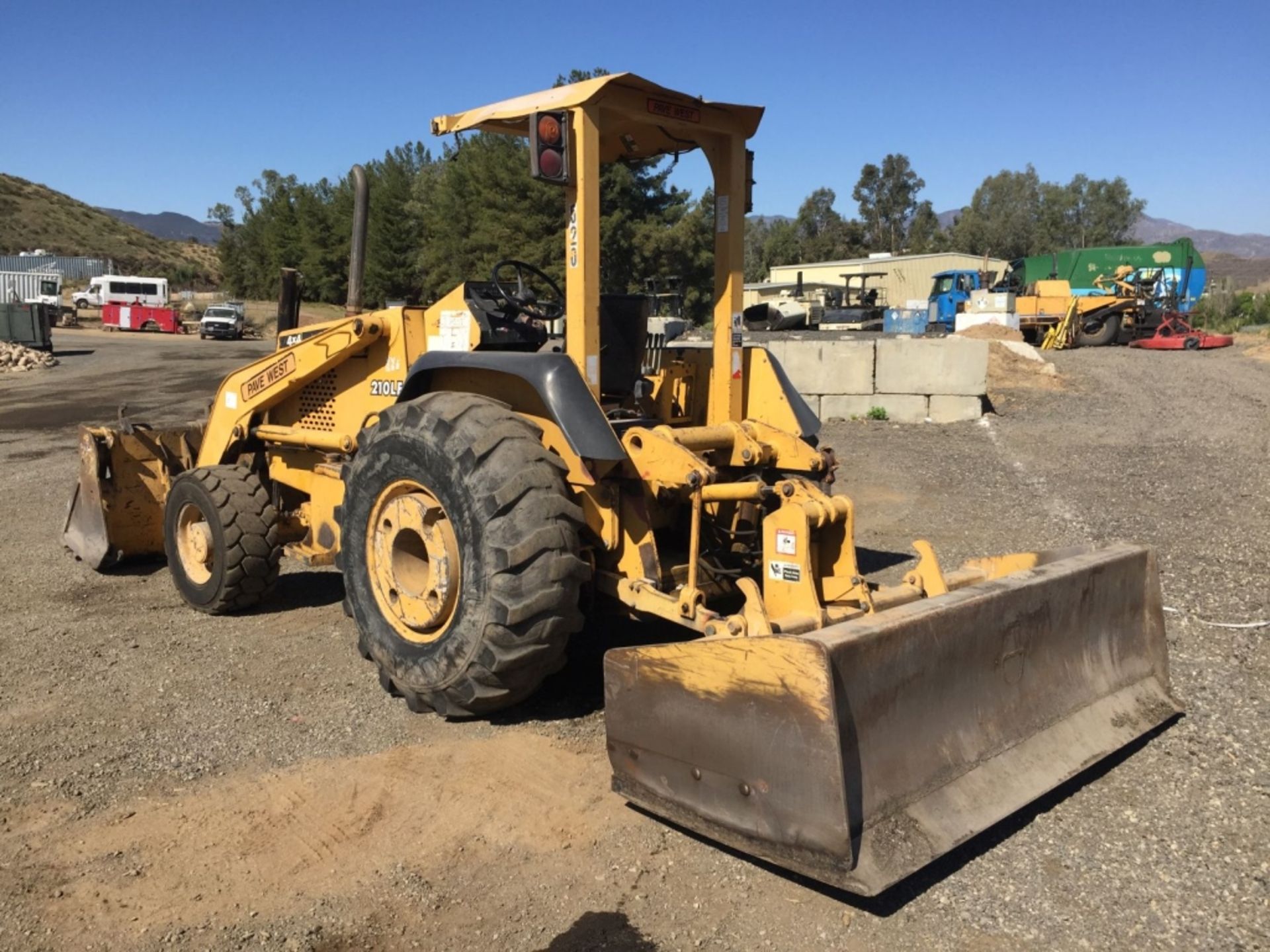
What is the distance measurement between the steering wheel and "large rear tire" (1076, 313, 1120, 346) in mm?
25691

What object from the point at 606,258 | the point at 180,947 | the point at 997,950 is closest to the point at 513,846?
the point at 180,947

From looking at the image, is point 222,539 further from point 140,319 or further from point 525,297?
point 140,319

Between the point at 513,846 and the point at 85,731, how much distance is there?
7.64 feet

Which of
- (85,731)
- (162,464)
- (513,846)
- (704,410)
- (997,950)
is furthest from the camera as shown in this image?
(162,464)

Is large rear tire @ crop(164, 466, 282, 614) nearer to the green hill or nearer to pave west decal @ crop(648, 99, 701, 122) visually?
pave west decal @ crop(648, 99, 701, 122)

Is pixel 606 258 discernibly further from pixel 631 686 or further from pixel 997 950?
pixel 997 950

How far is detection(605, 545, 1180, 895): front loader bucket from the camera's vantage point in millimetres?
3174

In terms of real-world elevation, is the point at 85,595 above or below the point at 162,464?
below

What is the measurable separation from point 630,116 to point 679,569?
6.81ft

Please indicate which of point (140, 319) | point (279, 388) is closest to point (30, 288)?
point (140, 319)

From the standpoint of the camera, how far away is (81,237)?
9056 cm

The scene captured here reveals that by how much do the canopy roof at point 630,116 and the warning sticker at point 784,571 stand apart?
6.93ft

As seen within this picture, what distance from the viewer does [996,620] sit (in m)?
3.89

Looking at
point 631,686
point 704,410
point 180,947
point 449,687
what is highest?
point 704,410
